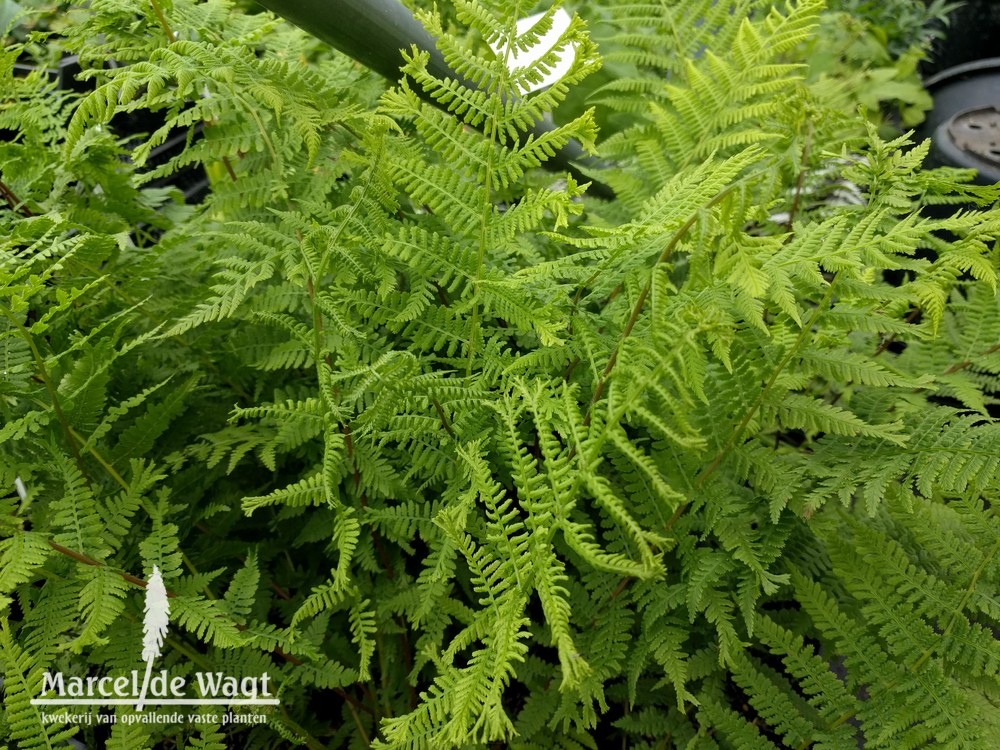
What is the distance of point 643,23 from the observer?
1.46 meters

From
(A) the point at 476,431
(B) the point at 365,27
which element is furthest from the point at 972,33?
(A) the point at 476,431

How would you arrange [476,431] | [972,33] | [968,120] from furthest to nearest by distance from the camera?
[972,33], [968,120], [476,431]

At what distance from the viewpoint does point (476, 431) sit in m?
0.90

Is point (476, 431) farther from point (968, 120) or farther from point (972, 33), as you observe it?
Answer: point (972, 33)

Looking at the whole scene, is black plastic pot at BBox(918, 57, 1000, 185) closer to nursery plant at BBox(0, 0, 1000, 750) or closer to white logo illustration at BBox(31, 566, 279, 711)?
nursery plant at BBox(0, 0, 1000, 750)

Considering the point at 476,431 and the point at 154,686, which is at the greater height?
the point at 476,431

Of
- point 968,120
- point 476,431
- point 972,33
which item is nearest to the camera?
point 476,431

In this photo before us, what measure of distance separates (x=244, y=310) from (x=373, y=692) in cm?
64

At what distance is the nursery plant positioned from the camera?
764 mm

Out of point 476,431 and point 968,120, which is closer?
point 476,431

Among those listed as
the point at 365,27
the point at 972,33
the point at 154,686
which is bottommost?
the point at 154,686

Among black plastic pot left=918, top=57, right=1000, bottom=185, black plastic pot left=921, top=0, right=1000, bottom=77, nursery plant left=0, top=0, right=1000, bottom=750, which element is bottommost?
nursery plant left=0, top=0, right=1000, bottom=750

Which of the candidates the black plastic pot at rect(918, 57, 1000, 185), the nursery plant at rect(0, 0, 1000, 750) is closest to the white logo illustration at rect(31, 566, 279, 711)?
the nursery plant at rect(0, 0, 1000, 750)

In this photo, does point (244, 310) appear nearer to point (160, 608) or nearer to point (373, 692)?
point (160, 608)
